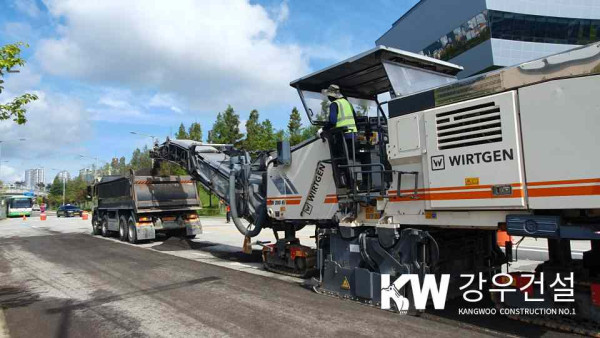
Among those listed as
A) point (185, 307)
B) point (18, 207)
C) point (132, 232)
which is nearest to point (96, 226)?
point (132, 232)

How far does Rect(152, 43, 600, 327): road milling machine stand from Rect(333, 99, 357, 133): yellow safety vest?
0.15m

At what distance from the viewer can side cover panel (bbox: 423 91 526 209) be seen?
180 inches

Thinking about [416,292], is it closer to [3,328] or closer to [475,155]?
[475,155]

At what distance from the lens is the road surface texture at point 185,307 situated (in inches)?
204

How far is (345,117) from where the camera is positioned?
675 centimetres

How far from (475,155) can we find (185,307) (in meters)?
4.51

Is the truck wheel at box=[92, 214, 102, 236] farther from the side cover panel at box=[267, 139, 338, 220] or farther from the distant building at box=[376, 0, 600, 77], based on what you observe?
the distant building at box=[376, 0, 600, 77]

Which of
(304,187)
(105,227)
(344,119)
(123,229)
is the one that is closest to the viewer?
(344,119)

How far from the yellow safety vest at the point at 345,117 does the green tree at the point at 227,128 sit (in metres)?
30.8

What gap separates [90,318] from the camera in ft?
19.4

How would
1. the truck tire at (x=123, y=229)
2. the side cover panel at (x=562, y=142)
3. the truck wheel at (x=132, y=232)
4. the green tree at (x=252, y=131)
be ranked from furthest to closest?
the green tree at (x=252, y=131), the truck tire at (x=123, y=229), the truck wheel at (x=132, y=232), the side cover panel at (x=562, y=142)

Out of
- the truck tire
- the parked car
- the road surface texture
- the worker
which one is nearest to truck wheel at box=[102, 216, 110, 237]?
the truck tire

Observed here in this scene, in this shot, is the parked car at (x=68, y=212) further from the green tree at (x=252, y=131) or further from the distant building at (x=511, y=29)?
the distant building at (x=511, y=29)

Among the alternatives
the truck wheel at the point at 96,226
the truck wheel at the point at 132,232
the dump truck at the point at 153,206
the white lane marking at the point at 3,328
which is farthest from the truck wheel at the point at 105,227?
the white lane marking at the point at 3,328
